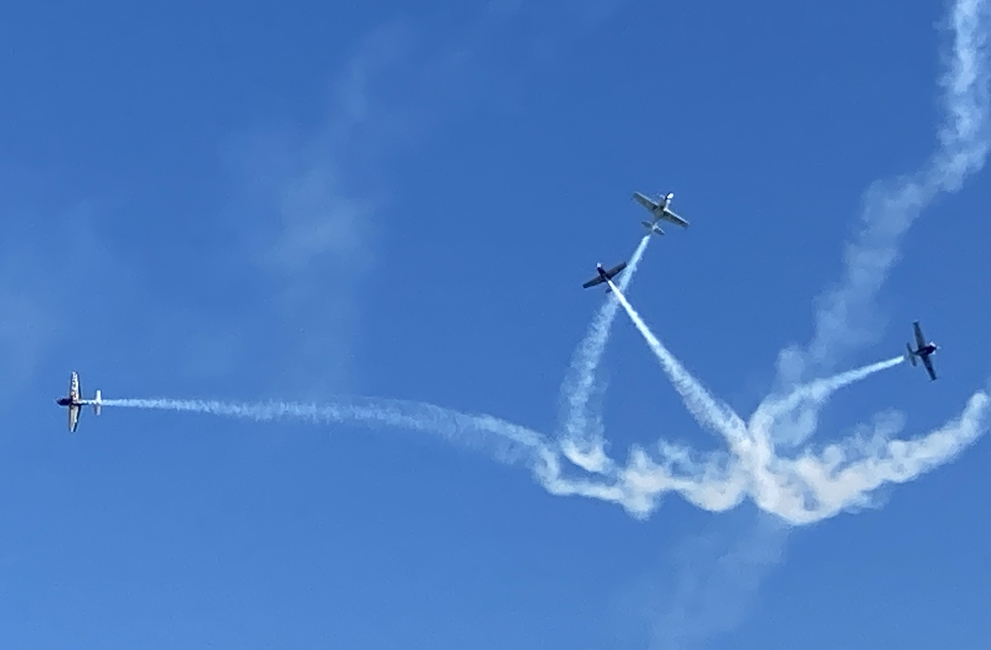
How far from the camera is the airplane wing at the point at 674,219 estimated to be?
128250 millimetres

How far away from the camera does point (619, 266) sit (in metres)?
130

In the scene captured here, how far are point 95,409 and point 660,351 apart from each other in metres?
65.0

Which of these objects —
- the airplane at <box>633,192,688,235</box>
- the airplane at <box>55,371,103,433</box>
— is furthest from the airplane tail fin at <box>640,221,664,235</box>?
the airplane at <box>55,371,103,433</box>

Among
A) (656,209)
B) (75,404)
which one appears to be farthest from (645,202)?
(75,404)

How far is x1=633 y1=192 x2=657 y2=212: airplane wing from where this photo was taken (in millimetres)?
128125

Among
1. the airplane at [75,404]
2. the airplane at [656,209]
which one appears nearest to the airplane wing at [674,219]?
the airplane at [656,209]

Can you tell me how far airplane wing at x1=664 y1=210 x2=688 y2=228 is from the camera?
128 m

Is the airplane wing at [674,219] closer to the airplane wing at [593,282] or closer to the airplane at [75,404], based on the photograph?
the airplane wing at [593,282]

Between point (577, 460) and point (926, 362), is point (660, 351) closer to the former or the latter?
point (577, 460)

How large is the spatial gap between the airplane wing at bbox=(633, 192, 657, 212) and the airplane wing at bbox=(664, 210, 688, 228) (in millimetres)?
1486

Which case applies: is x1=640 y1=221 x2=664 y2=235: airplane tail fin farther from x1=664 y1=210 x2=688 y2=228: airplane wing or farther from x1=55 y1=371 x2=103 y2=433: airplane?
x1=55 y1=371 x2=103 y2=433: airplane

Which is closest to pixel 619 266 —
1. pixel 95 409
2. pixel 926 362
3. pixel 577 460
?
pixel 577 460

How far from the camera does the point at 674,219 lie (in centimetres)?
12862

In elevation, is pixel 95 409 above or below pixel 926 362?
above
